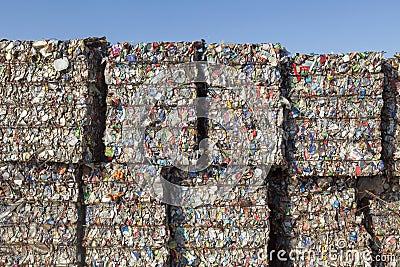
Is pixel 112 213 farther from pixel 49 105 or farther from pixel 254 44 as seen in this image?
pixel 254 44

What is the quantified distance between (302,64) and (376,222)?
1607mm

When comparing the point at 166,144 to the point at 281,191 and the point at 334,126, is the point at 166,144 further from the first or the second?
the point at 334,126

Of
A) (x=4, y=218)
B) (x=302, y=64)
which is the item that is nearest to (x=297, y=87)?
(x=302, y=64)

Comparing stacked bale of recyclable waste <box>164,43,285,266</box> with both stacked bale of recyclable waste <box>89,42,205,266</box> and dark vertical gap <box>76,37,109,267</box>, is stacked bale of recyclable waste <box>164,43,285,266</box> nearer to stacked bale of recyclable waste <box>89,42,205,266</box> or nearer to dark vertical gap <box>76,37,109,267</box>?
stacked bale of recyclable waste <box>89,42,205,266</box>

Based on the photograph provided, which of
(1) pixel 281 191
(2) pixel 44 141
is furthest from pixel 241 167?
(2) pixel 44 141

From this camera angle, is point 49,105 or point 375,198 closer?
point 49,105

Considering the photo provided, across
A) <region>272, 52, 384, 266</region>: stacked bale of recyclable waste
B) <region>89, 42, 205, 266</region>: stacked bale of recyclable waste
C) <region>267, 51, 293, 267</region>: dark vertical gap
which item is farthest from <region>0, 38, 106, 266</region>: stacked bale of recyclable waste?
<region>272, 52, 384, 266</region>: stacked bale of recyclable waste

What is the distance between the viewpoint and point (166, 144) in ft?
13.3

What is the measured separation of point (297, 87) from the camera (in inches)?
166

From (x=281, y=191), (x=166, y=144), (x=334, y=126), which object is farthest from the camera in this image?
(x=281, y=191)

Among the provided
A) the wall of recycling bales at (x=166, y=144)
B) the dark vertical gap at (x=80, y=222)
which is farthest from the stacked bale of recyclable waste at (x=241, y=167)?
the dark vertical gap at (x=80, y=222)

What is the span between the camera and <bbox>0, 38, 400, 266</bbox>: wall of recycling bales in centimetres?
409

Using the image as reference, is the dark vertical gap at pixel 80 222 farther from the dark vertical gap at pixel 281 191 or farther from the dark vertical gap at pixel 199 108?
the dark vertical gap at pixel 281 191

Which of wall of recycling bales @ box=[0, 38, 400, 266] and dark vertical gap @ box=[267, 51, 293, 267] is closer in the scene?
wall of recycling bales @ box=[0, 38, 400, 266]
